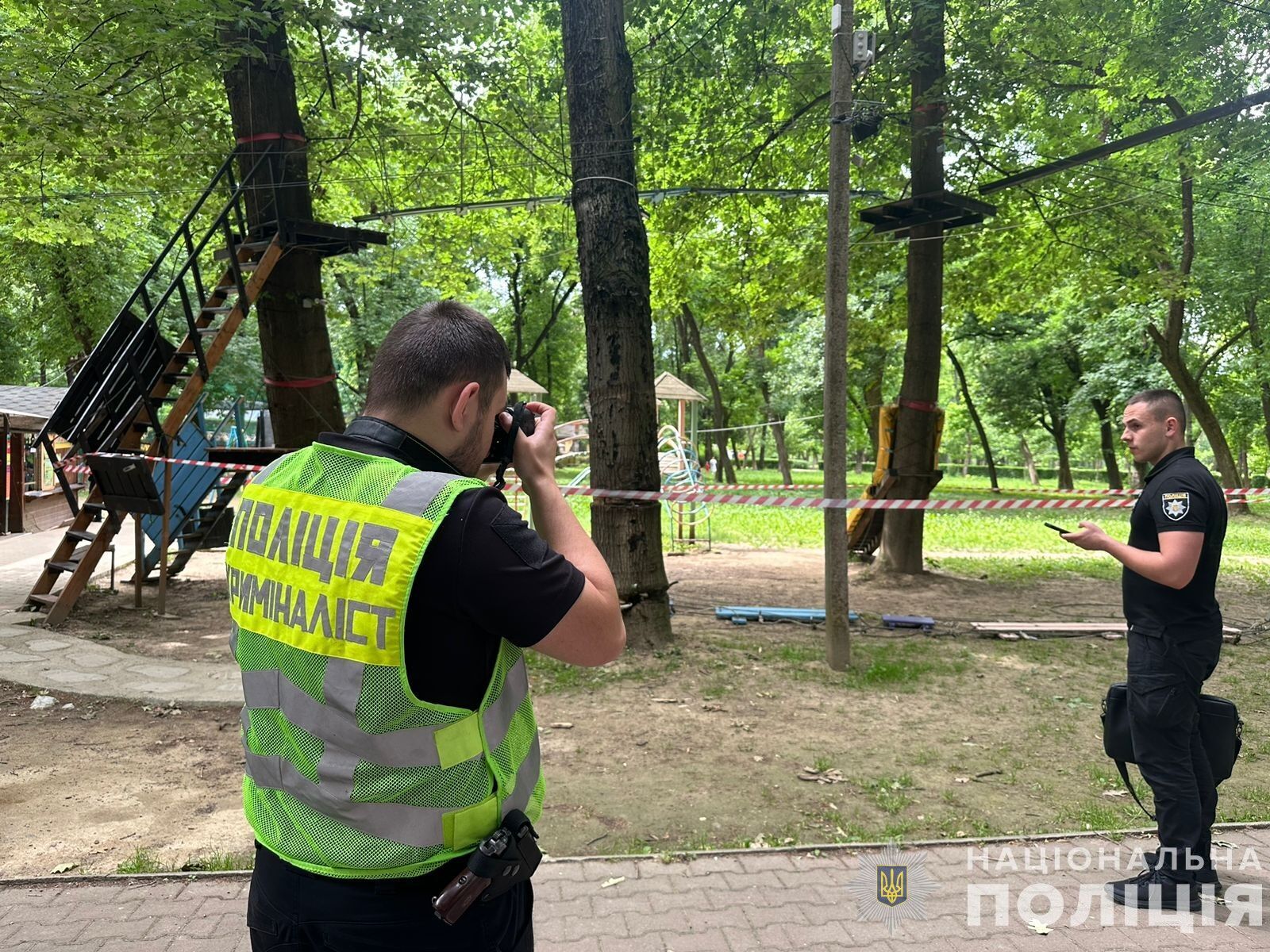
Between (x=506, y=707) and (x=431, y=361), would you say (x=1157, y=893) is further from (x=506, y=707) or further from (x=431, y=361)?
(x=431, y=361)

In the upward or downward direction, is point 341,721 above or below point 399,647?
below

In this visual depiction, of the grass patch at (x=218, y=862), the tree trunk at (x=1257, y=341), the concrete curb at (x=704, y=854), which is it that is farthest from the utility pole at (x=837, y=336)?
the tree trunk at (x=1257, y=341)

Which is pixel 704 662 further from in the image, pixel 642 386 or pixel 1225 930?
pixel 1225 930

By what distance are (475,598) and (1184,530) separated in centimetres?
311

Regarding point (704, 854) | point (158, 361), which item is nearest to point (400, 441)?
point (704, 854)

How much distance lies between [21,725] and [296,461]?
Result: 5.61 metres

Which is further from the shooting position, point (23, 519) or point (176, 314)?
point (176, 314)

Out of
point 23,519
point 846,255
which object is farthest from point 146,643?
point 23,519

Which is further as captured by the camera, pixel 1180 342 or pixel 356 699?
pixel 1180 342

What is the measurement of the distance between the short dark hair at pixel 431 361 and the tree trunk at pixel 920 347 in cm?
1004

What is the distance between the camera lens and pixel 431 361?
1.60 metres

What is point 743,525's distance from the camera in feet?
63.1

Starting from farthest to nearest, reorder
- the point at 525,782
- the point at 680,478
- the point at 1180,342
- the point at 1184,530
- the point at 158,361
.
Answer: the point at 1180,342 < the point at 680,478 < the point at 158,361 < the point at 1184,530 < the point at 525,782
